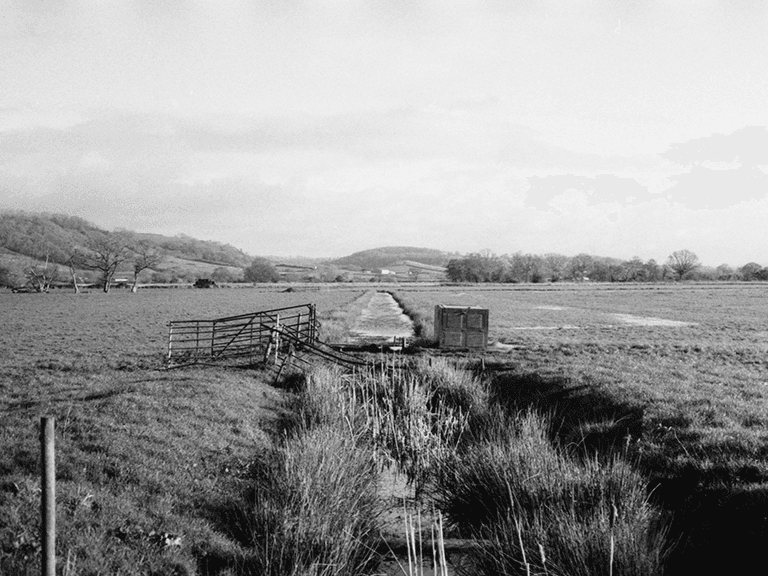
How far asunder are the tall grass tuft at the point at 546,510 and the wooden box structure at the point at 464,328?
15404 mm

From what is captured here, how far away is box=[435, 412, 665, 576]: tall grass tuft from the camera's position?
6.91m

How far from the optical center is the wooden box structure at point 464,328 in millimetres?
26141

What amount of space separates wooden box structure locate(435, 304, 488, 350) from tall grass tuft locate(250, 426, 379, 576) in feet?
51.9

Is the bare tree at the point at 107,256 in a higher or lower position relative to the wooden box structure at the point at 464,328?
higher

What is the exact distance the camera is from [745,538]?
7.70 m

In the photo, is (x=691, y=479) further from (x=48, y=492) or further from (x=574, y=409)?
(x=48, y=492)

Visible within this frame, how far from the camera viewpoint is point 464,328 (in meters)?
26.2

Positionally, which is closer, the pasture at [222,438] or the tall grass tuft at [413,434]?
the pasture at [222,438]

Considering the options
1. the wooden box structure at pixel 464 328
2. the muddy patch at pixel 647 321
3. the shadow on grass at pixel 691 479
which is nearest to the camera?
the shadow on grass at pixel 691 479

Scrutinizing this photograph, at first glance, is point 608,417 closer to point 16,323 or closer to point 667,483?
point 667,483

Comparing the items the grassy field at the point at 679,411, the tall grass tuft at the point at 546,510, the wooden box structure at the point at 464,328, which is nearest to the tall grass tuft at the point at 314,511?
the tall grass tuft at the point at 546,510

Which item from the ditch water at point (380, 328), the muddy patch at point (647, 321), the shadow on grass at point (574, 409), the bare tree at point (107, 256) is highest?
the bare tree at point (107, 256)

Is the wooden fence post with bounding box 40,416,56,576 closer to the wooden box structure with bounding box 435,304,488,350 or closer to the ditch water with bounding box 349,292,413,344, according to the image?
the wooden box structure with bounding box 435,304,488,350

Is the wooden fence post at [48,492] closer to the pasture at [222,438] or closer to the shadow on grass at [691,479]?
the pasture at [222,438]
